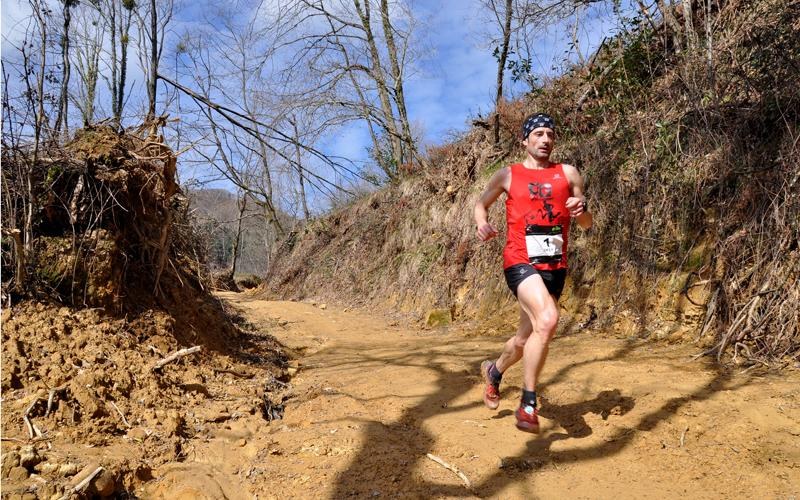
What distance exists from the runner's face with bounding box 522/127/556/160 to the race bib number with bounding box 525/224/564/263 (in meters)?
0.49

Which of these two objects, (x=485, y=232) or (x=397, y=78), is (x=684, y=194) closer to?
(x=485, y=232)

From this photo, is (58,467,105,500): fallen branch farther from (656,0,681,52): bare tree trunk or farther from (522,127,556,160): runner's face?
(656,0,681,52): bare tree trunk

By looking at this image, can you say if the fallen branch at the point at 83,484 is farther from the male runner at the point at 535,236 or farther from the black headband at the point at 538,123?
the black headband at the point at 538,123

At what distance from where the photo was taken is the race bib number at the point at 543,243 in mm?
3111

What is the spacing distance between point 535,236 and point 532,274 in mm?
245

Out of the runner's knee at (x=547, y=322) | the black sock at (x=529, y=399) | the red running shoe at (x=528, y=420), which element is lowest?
the red running shoe at (x=528, y=420)

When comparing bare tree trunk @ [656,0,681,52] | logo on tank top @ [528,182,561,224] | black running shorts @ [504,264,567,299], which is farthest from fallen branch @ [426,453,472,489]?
bare tree trunk @ [656,0,681,52]

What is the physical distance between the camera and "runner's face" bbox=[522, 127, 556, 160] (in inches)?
127

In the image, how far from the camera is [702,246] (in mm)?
5176

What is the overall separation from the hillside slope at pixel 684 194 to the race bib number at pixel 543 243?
2.07 metres

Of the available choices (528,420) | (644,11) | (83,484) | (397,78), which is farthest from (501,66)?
(83,484)

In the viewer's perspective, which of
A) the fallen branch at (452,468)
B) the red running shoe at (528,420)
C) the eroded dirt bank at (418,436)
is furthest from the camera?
the red running shoe at (528,420)

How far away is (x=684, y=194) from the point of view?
5523 mm

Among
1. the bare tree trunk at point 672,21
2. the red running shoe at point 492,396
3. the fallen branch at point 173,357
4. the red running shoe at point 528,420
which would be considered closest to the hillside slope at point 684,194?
the bare tree trunk at point 672,21
